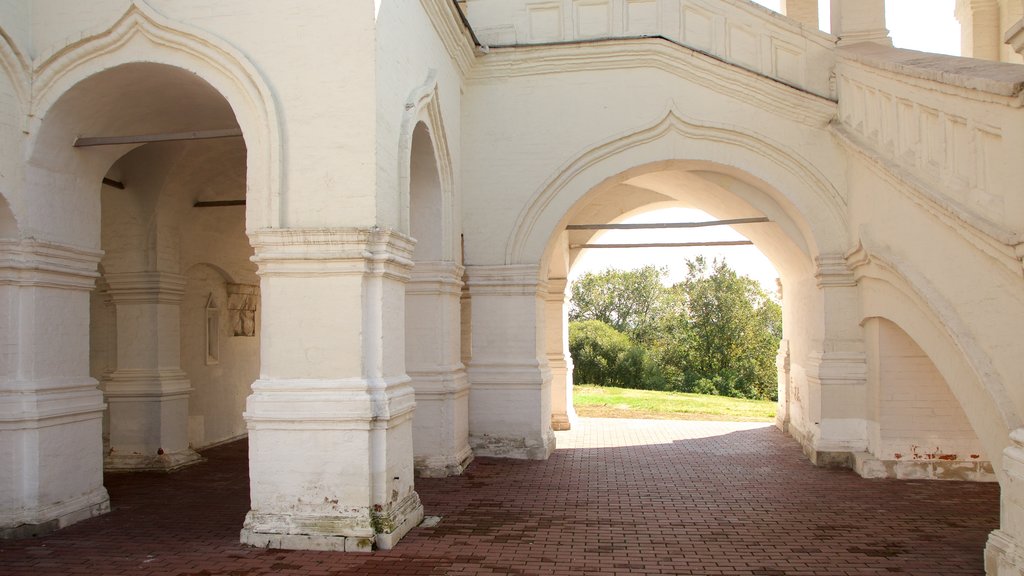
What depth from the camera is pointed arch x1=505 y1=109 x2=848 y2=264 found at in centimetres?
1040

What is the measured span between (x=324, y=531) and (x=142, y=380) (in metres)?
5.06

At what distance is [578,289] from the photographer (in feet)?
148

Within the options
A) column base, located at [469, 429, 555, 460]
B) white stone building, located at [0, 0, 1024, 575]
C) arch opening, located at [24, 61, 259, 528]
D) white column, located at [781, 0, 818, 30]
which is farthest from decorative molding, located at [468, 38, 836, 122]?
column base, located at [469, 429, 555, 460]

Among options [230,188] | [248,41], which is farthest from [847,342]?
[230,188]

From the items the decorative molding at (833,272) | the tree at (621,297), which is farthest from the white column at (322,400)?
the tree at (621,297)

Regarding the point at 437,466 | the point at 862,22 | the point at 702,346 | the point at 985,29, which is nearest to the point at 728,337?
the point at 702,346

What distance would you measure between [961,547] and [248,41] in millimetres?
7239

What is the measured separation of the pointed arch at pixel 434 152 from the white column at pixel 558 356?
4.95m

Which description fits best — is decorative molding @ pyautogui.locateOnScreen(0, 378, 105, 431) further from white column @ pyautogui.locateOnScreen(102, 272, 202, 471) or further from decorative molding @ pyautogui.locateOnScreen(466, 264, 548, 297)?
decorative molding @ pyautogui.locateOnScreen(466, 264, 548, 297)

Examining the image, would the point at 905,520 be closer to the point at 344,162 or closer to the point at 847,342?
the point at 847,342

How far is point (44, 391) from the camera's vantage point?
23.0 ft

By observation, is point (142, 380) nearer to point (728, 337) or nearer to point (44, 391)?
point (44, 391)

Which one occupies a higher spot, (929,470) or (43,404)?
(43,404)

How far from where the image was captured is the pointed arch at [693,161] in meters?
10.4
